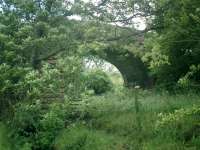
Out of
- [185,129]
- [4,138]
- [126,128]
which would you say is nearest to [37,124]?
Result: [4,138]

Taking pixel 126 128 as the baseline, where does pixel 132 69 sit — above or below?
above

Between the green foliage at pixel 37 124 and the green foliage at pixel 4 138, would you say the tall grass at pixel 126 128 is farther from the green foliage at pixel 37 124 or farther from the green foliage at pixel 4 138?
the green foliage at pixel 4 138

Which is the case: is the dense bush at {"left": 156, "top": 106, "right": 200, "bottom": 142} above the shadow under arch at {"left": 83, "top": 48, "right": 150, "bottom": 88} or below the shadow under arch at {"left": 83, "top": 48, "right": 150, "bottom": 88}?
below

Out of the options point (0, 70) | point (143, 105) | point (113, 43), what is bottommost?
point (143, 105)

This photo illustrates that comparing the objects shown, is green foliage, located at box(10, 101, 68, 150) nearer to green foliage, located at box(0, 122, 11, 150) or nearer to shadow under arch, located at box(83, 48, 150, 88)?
green foliage, located at box(0, 122, 11, 150)

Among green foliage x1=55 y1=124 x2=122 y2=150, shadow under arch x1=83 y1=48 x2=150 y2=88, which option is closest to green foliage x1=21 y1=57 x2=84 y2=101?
green foliage x1=55 y1=124 x2=122 y2=150

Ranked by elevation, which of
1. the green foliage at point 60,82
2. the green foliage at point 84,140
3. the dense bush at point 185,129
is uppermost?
the green foliage at point 60,82

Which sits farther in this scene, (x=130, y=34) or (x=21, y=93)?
(x=130, y=34)

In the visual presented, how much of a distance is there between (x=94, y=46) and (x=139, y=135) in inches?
139

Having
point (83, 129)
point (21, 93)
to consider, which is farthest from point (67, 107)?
point (21, 93)

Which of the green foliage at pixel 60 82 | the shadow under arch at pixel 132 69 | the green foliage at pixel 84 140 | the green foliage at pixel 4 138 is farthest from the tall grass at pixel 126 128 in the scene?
the shadow under arch at pixel 132 69

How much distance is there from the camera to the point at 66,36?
13.4 m

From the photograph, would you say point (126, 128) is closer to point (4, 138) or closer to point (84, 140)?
point (84, 140)

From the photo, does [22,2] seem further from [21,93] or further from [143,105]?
[143,105]
